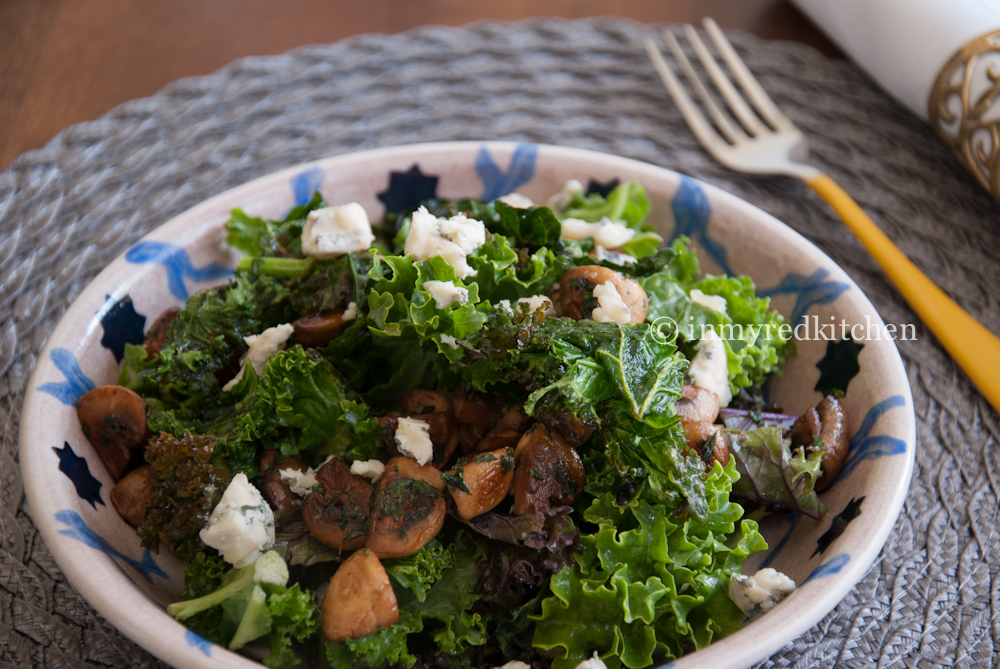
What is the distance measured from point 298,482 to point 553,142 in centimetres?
216

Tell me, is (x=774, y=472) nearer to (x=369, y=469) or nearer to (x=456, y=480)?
(x=456, y=480)

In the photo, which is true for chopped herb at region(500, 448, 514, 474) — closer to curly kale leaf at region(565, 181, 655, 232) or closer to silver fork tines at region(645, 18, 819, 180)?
curly kale leaf at region(565, 181, 655, 232)

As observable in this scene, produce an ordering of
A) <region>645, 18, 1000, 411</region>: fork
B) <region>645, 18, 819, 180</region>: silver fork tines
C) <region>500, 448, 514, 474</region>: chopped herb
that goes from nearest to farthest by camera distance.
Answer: <region>500, 448, 514, 474</region>: chopped herb
<region>645, 18, 1000, 411</region>: fork
<region>645, 18, 819, 180</region>: silver fork tines

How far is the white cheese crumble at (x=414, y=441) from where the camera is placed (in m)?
1.85

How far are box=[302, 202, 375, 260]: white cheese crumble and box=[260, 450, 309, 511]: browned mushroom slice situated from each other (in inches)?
24.1

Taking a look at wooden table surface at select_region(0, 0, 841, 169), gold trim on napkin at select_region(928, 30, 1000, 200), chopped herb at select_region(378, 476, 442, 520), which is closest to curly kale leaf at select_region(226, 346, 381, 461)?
chopped herb at select_region(378, 476, 442, 520)

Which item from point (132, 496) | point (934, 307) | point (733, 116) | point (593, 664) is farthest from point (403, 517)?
point (733, 116)

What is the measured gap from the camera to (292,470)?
1.93 m

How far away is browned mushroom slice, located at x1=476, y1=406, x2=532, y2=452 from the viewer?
187cm

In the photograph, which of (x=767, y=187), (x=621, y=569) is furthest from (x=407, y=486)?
(x=767, y=187)

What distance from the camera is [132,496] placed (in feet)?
6.38

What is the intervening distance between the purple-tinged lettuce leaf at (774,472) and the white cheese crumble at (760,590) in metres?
0.28

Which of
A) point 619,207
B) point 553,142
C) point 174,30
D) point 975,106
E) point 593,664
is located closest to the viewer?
point 593,664

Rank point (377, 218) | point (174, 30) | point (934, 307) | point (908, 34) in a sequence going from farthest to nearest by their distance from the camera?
point (174, 30) → point (908, 34) → point (377, 218) → point (934, 307)
